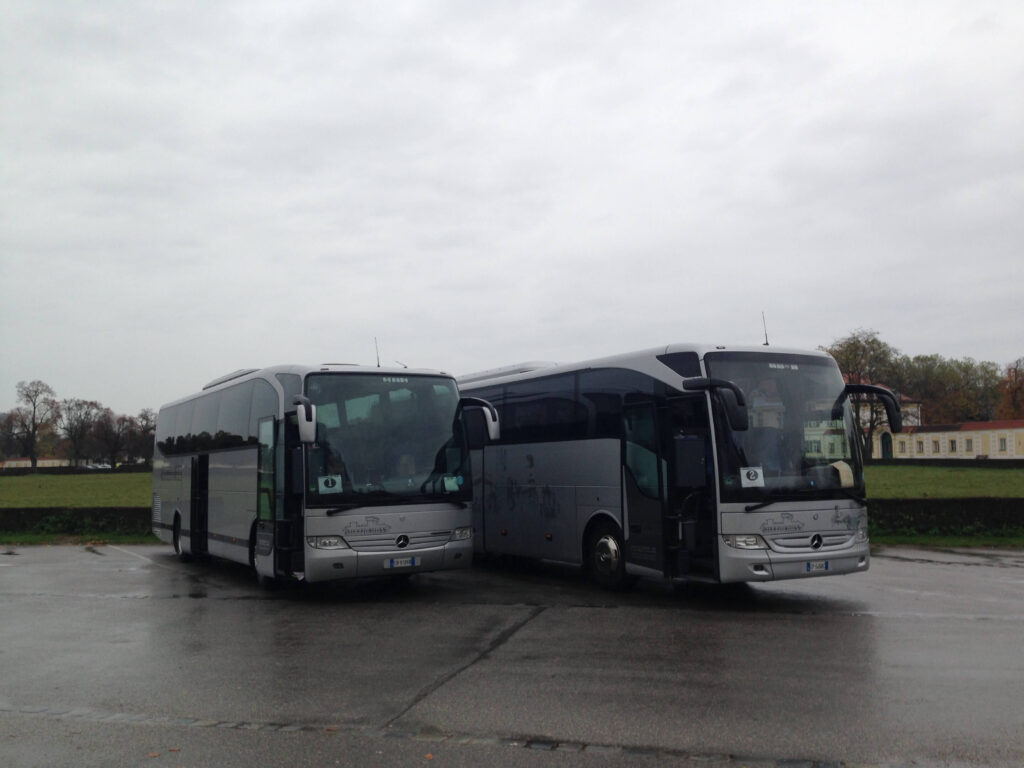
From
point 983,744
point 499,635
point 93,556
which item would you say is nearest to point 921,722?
point 983,744

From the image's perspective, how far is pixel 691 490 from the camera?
40.4 ft

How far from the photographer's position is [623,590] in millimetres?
13750

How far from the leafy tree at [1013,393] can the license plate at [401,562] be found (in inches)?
4080

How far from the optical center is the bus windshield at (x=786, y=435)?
469 inches

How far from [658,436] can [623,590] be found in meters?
2.43

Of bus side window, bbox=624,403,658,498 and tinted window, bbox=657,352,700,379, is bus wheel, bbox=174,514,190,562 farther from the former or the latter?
tinted window, bbox=657,352,700,379

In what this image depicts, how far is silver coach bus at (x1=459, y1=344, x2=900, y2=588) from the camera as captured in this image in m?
11.9

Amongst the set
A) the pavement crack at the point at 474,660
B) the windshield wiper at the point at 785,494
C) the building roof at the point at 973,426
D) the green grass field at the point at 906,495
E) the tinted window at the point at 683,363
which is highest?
the building roof at the point at 973,426

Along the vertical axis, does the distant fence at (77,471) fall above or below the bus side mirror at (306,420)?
below

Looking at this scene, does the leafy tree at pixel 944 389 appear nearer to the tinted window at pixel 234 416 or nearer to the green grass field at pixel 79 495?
the green grass field at pixel 79 495

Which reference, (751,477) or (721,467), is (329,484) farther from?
(751,477)

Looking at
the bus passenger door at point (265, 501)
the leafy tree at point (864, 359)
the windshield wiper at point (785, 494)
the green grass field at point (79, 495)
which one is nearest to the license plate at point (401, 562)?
the bus passenger door at point (265, 501)

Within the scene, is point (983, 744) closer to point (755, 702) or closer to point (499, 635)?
point (755, 702)

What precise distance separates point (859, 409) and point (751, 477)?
75.2m
